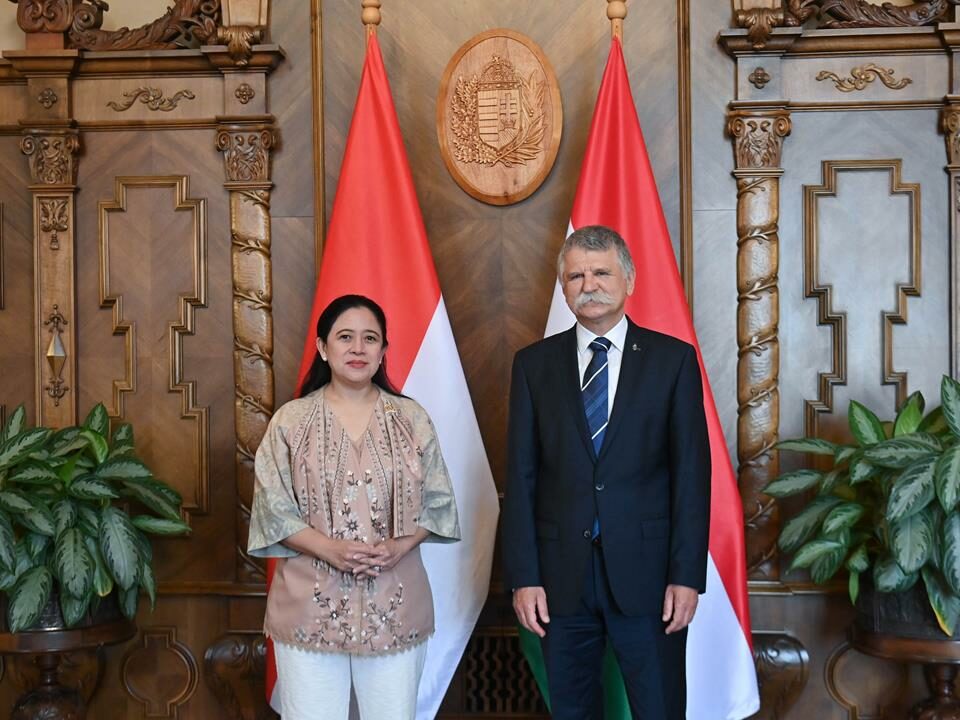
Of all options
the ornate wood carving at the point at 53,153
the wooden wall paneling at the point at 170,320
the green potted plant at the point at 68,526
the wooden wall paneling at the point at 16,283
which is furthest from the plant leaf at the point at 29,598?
the ornate wood carving at the point at 53,153

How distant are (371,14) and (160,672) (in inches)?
94.0

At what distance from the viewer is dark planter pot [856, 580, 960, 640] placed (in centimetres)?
302

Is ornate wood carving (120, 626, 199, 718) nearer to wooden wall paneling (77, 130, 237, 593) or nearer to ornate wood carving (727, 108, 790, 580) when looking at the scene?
wooden wall paneling (77, 130, 237, 593)

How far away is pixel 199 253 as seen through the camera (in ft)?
12.1

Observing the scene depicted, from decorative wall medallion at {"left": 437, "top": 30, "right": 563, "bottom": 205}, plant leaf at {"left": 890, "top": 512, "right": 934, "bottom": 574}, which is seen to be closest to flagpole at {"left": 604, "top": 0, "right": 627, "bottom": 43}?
decorative wall medallion at {"left": 437, "top": 30, "right": 563, "bottom": 205}

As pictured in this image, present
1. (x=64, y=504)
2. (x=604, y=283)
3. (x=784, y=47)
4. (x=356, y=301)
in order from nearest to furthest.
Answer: (x=604, y=283) → (x=356, y=301) → (x=64, y=504) → (x=784, y=47)

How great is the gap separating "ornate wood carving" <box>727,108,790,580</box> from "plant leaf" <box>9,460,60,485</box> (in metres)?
2.20

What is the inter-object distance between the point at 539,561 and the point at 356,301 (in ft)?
2.58

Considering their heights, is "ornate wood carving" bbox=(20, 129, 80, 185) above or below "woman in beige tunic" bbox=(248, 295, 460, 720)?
above

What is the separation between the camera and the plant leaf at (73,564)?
119 inches

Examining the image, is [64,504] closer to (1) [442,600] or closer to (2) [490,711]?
(1) [442,600]

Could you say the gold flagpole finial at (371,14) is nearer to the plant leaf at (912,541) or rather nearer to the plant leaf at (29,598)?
the plant leaf at (29,598)

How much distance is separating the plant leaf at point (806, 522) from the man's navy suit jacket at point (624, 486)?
2.80ft

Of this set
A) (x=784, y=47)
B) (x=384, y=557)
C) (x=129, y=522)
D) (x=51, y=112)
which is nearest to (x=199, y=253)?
(x=51, y=112)
